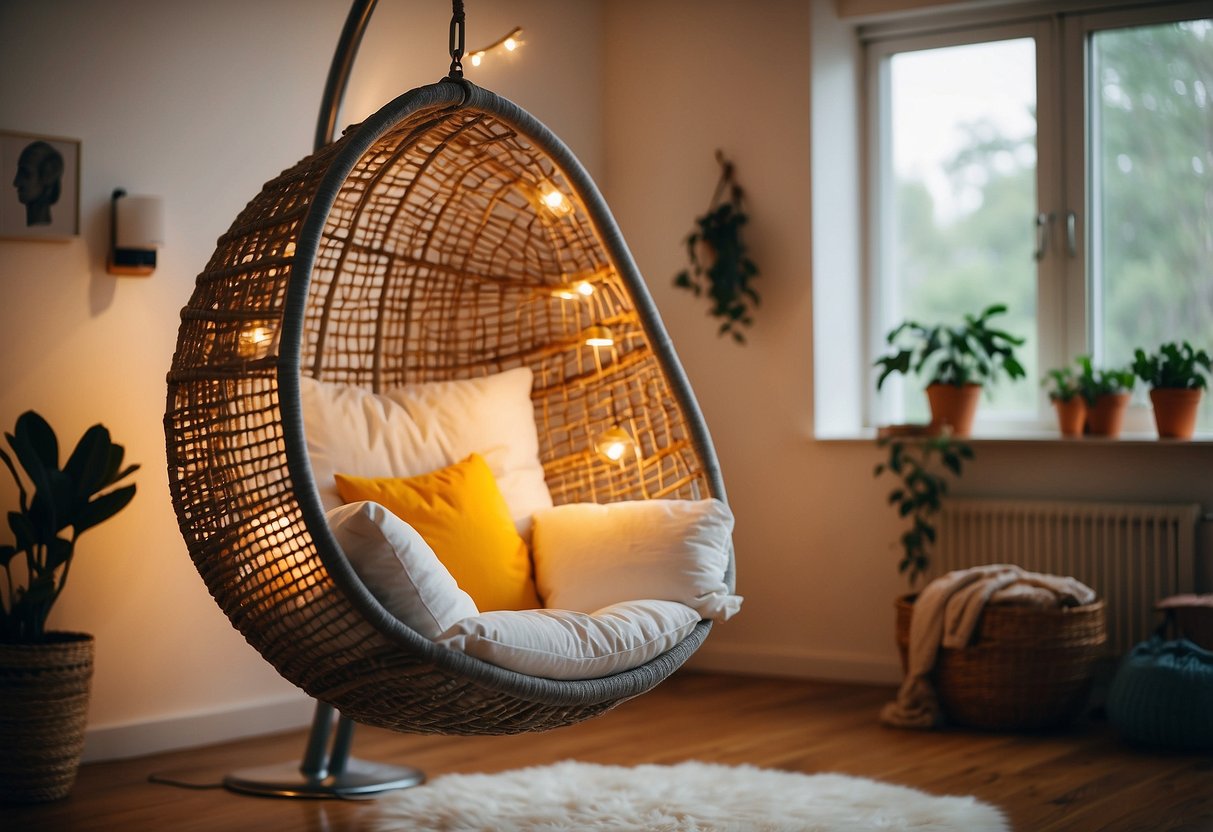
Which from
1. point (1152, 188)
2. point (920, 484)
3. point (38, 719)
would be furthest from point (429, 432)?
point (1152, 188)

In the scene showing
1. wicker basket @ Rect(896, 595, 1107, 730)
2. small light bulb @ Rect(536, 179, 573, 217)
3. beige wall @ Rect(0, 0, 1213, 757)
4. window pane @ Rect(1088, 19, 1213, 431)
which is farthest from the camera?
→ window pane @ Rect(1088, 19, 1213, 431)

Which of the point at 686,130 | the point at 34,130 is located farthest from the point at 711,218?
the point at 34,130

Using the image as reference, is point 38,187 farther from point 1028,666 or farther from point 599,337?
point 1028,666

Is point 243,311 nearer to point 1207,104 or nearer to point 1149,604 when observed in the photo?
point 1149,604

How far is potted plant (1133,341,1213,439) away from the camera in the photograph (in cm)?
387

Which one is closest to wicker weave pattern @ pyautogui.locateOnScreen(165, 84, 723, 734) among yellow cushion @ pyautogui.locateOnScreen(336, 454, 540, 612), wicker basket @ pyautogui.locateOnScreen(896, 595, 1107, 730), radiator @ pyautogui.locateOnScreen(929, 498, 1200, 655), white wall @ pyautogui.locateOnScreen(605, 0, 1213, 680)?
yellow cushion @ pyautogui.locateOnScreen(336, 454, 540, 612)

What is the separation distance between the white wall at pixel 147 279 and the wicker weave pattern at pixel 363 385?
1.51 feet

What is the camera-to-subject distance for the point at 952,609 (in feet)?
12.1

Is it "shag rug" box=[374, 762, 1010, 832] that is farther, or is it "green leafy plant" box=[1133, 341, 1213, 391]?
"green leafy plant" box=[1133, 341, 1213, 391]

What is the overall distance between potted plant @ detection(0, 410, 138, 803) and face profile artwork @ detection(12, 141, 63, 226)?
52cm

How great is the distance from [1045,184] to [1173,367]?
2.54 feet

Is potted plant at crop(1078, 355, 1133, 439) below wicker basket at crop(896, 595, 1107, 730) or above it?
above

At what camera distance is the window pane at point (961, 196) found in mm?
4391

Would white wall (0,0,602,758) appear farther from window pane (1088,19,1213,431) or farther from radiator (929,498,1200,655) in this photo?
window pane (1088,19,1213,431)
